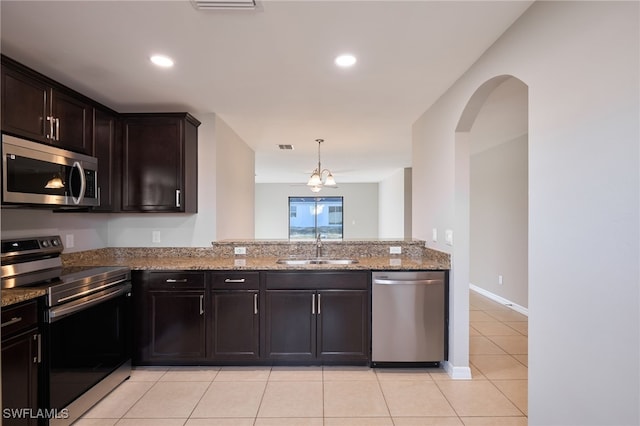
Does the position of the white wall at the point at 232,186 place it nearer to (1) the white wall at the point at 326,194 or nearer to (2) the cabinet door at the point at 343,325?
(2) the cabinet door at the point at 343,325

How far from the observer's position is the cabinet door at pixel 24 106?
2.03 m

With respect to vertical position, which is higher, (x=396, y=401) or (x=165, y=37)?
(x=165, y=37)

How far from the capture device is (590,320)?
4.43 feet

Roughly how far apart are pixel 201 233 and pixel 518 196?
415 centimetres

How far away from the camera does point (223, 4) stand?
1.68 m

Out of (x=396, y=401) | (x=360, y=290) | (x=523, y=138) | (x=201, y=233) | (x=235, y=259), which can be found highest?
(x=523, y=138)

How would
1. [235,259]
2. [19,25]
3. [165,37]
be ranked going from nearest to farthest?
[19,25], [165,37], [235,259]

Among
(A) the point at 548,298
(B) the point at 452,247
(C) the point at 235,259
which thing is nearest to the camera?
(A) the point at 548,298

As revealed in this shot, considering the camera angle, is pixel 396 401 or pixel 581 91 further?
pixel 396 401

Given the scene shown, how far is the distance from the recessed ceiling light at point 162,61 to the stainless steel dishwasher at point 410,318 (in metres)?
2.32

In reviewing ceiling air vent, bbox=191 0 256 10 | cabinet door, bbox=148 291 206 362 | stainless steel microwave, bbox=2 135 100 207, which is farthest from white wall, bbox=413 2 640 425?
stainless steel microwave, bbox=2 135 100 207

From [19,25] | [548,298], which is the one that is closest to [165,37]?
[19,25]

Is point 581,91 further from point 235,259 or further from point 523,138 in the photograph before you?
point 523,138

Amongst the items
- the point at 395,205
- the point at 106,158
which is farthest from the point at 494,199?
the point at 106,158
